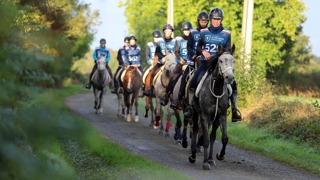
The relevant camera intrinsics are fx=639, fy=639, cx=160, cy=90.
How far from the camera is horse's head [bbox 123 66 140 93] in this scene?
23.1 metres

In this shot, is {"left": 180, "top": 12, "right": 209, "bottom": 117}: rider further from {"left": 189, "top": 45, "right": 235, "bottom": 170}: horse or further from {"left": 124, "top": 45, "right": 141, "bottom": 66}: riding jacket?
{"left": 124, "top": 45, "right": 141, "bottom": 66}: riding jacket

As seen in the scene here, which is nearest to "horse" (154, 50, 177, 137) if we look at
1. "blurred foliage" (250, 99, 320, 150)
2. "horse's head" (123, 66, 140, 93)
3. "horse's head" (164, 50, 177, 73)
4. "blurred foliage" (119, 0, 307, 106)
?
"horse's head" (164, 50, 177, 73)

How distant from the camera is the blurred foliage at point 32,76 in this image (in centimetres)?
171

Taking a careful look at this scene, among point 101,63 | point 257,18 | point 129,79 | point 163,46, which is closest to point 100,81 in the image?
point 101,63

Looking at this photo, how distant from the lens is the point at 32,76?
1.85 m

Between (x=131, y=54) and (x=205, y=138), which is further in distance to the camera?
(x=131, y=54)

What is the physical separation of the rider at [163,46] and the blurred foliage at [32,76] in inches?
605

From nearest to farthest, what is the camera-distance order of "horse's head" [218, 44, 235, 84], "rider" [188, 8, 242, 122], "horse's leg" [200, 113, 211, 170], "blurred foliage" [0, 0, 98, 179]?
"blurred foliage" [0, 0, 98, 179]
"horse's head" [218, 44, 235, 84]
"horse's leg" [200, 113, 211, 170]
"rider" [188, 8, 242, 122]

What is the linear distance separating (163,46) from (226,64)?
26.2 ft

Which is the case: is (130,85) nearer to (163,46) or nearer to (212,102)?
(163,46)

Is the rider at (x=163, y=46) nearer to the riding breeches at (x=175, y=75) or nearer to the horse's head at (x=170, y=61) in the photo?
the horse's head at (x=170, y=61)

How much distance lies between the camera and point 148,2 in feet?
161

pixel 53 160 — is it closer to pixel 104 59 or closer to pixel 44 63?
pixel 44 63

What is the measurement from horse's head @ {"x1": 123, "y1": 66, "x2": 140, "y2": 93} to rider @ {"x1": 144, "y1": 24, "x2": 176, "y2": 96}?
2.90 m
